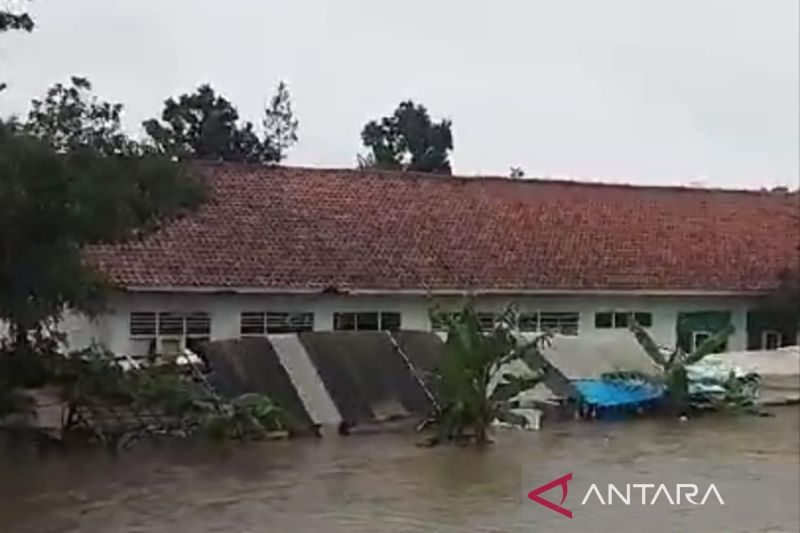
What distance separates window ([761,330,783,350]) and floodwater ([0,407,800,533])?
9233mm

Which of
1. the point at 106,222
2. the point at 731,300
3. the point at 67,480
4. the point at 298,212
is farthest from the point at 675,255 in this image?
the point at 67,480

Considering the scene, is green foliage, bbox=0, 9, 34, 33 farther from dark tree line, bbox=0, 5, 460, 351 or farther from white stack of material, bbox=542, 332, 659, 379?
white stack of material, bbox=542, 332, 659, 379

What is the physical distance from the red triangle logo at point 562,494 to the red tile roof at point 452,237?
11.0m

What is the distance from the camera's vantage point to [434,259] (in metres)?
32.9

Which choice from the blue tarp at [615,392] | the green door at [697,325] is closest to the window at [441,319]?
the blue tarp at [615,392]

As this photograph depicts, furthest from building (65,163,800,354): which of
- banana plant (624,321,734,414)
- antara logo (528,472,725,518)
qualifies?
antara logo (528,472,725,518)

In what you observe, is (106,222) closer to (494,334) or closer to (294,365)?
(294,365)

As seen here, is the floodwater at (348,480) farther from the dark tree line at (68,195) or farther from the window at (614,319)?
the window at (614,319)

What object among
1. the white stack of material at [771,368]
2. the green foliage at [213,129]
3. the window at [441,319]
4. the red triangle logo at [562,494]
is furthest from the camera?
the green foliage at [213,129]

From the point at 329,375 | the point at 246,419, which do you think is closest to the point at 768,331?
the point at 329,375

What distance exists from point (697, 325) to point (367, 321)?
8760 millimetres

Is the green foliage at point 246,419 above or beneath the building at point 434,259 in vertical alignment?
beneath

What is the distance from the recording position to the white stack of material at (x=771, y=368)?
3143 cm

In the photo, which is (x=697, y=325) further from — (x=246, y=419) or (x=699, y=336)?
(x=246, y=419)
